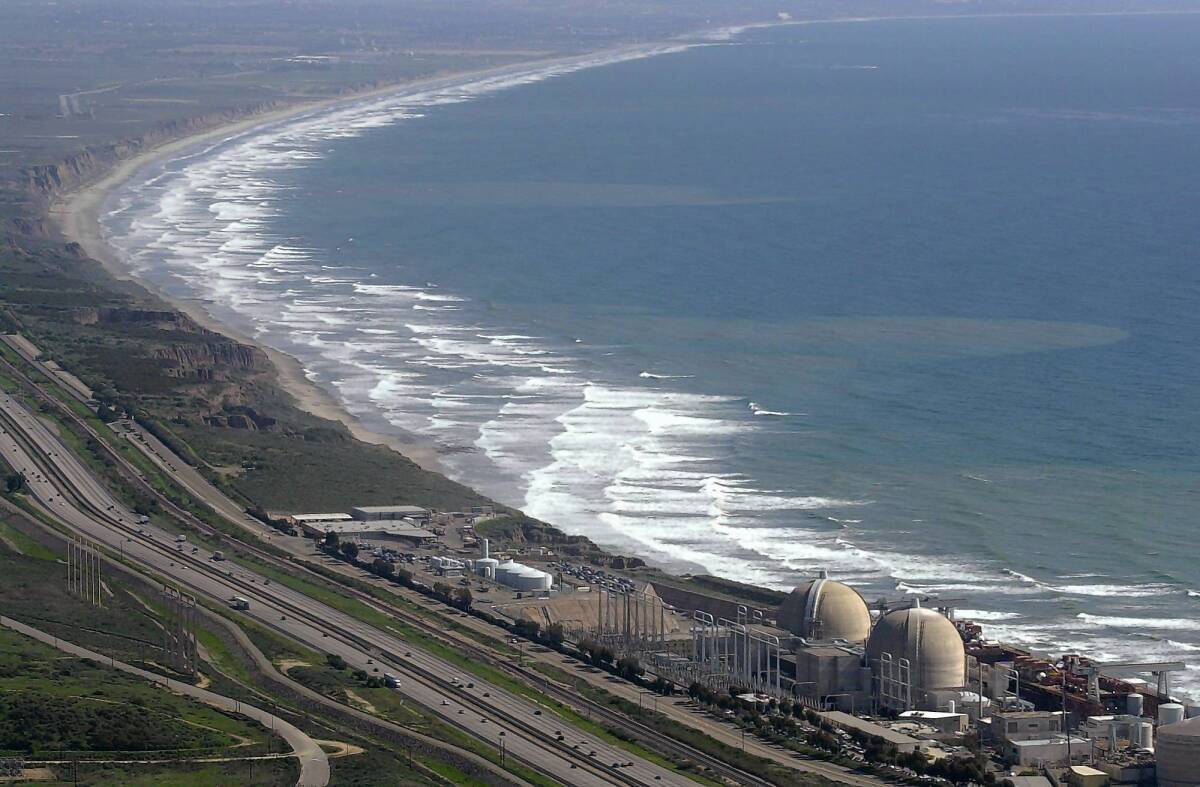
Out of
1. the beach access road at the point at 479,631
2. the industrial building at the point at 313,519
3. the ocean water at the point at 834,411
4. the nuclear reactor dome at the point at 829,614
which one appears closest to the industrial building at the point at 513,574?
the beach access road at the point at 479,631

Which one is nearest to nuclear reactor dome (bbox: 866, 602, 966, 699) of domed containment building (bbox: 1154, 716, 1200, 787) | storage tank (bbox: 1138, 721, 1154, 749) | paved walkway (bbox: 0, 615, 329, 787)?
storage tank (bbox: 1138, 721, 1154, 749)

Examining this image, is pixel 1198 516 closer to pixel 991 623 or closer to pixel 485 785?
pixel 991 623

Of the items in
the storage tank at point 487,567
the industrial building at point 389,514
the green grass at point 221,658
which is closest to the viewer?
the green grass at point 221,658

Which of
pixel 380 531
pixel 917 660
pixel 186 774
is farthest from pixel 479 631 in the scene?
pixel 186 774

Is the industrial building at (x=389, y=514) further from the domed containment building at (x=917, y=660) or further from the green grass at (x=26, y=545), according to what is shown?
the domed containment building at (x=917, y=660)

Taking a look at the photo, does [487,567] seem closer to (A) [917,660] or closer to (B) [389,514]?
(B) [389,514]

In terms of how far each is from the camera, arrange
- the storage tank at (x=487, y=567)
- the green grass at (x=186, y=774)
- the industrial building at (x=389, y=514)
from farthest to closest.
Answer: the industrial building at (x=389, y=514) < the storage tank at (x=487, y=567) < the green grass at (x=186, y=774)
